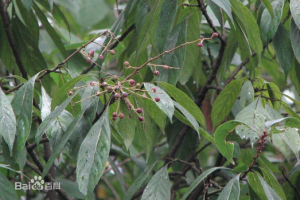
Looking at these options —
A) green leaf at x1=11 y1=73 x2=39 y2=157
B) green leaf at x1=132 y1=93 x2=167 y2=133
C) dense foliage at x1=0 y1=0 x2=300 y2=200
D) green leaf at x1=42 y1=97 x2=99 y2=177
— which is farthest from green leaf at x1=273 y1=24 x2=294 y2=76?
green leaf at x1=11 y1=73 x2=39 y2=157

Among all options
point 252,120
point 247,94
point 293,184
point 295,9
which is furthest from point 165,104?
point 293,184

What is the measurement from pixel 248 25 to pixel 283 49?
0.60 ft

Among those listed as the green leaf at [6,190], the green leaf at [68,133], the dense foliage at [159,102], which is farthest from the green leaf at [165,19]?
the green leaf at [6,190]

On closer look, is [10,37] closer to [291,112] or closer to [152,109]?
[152,109]

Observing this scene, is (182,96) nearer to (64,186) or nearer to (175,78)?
(175,78)

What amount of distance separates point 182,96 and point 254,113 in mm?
200

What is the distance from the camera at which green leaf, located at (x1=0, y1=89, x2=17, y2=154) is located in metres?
1.00

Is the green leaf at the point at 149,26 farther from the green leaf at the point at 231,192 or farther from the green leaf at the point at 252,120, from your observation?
the green leaf at the point at 231,192

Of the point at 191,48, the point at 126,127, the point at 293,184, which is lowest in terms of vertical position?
the point at 293,184

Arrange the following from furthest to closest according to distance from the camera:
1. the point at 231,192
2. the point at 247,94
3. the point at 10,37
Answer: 1. the point at 10,37
2. the point at 247,94
3. the point at 231,192

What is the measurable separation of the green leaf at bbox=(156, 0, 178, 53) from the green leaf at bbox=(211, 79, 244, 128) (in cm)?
30

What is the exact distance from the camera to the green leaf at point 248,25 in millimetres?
1177

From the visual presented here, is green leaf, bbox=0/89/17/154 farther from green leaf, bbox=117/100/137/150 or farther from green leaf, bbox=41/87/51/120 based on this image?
green leaf, bbox=117/100/137/150

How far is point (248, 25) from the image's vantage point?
127 cm
